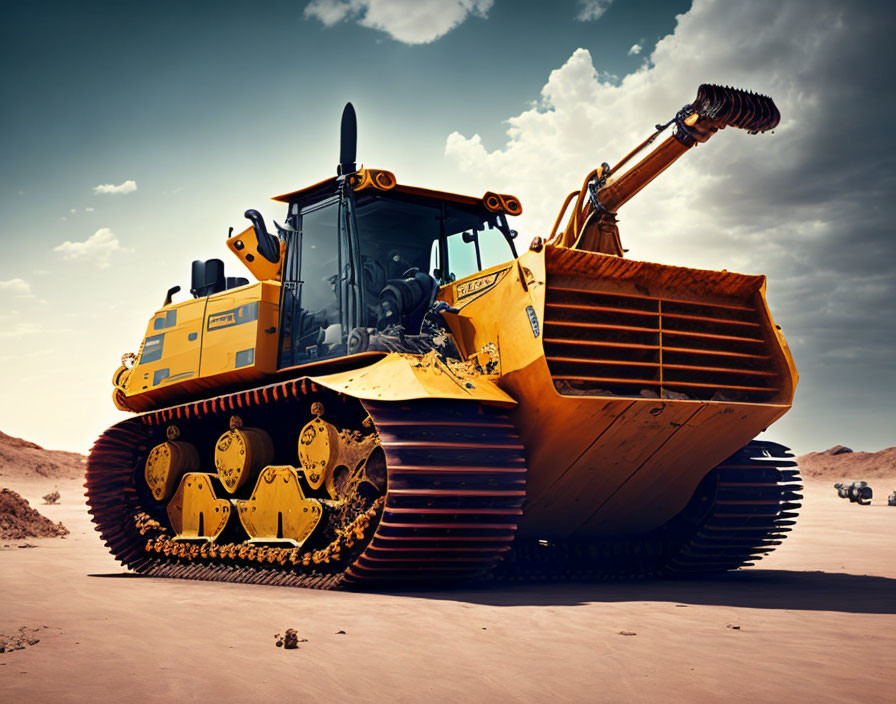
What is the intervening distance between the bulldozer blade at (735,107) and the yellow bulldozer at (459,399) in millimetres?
19

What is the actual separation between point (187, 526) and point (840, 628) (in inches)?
312

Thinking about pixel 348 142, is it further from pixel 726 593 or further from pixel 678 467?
pixel 726 593

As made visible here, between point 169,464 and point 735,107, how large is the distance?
7.89 metres

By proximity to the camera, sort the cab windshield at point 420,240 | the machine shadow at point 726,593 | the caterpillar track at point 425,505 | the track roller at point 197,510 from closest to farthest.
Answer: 1. the machine shadow at point 726,593
2. the caterpillar track at point 425,505
3. the cab windshield at point 420,240
4. the track roller at point 197,510

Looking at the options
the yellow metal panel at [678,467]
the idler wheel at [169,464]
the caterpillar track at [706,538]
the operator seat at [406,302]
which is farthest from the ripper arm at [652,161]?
the idler wheel at [169,464]

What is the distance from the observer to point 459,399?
8195 millimetres

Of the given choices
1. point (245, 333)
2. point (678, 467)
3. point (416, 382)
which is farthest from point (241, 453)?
point (678, 467)

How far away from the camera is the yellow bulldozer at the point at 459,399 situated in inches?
328

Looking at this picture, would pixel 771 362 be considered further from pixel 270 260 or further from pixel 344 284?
pixel 270 260

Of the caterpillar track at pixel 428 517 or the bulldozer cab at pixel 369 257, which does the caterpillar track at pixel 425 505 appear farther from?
the bulldozer cab at pixel 369 257

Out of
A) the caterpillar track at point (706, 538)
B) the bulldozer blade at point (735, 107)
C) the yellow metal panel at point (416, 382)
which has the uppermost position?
the bulldozer blade at point (735, 107)

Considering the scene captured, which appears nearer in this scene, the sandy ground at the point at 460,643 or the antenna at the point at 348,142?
the sandy ground at the point at 460,643

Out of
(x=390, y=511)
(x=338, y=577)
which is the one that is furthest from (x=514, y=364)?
(x=338, y=577)

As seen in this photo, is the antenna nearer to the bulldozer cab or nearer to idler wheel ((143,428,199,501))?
the bulldozer cab
